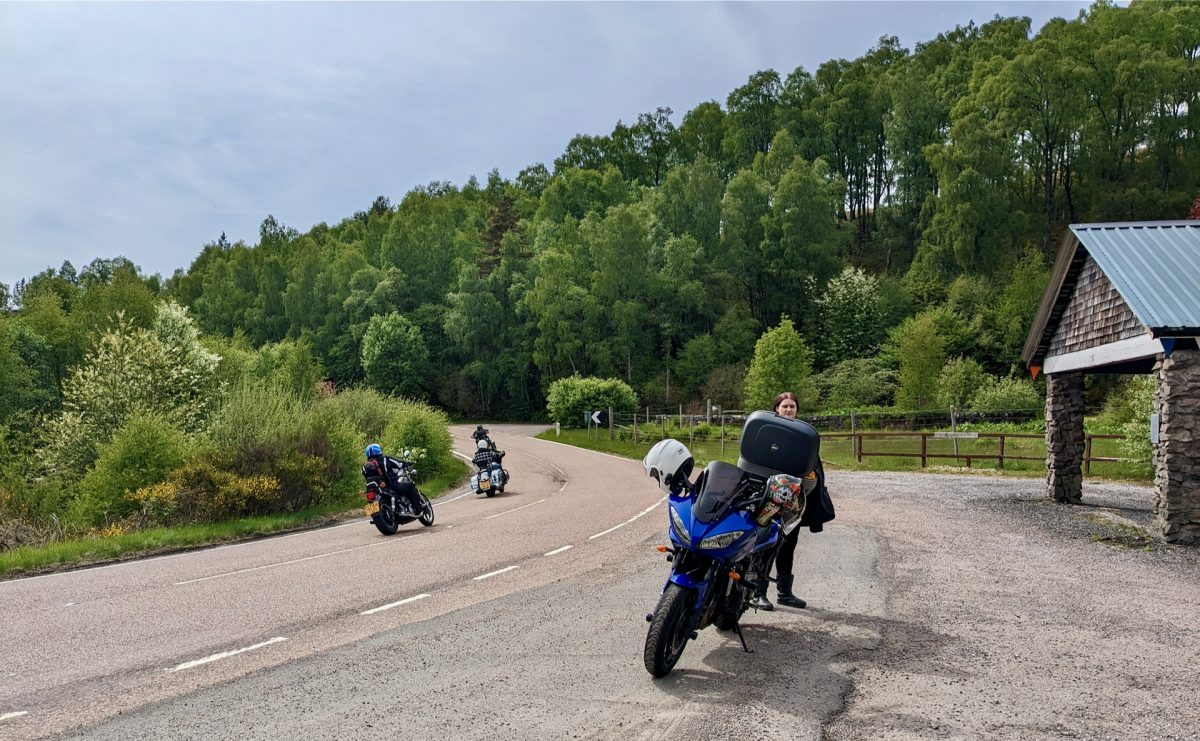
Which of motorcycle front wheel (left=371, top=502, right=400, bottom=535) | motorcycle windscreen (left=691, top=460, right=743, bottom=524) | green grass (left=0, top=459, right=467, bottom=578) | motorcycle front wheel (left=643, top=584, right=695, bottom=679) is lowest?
green grass (left=0, top=459, right=467, bottom=578)

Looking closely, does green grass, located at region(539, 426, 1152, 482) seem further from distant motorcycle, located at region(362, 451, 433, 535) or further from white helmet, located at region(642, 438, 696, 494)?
white helmet, located at region(642, 438, 696, 494)

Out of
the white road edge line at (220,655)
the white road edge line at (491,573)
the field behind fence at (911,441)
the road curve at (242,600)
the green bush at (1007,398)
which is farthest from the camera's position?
the green bush at (1007,398)

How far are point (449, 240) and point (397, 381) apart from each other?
20.4 metres

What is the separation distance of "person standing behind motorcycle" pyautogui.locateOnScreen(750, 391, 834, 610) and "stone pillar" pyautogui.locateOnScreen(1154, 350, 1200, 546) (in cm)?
735

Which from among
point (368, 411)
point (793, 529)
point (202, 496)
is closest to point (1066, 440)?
point (793, 529)

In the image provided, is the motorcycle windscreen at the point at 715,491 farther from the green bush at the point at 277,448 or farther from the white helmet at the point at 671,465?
the green bush at the point at 277,448

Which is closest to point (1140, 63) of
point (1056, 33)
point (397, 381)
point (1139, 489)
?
point (1056, 33)

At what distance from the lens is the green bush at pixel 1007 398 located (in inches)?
1630

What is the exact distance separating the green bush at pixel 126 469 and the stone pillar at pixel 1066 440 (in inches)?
740

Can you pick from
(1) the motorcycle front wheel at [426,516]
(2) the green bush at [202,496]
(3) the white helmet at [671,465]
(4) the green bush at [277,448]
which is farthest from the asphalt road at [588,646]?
(4) the green bush at [277,448]

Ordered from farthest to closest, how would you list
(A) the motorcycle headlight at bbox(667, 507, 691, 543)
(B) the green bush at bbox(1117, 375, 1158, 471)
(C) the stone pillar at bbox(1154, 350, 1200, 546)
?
(B) the green bush at bbox(1117, 375, 1158, 471)
(C) the stone pillar at bbox(1154, 350, 1200, 546)
(A) the motorcycle headlight at bbox(667, 507, 691, 543)

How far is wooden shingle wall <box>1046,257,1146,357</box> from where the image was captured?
520 inches

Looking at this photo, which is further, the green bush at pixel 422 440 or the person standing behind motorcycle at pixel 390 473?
the green bush at pixel 422 440

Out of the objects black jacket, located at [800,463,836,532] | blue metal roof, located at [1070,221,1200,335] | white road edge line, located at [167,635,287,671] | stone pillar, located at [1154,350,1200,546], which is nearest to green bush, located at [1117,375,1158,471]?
blue metal roof, located at [1070,221,1200,335]
